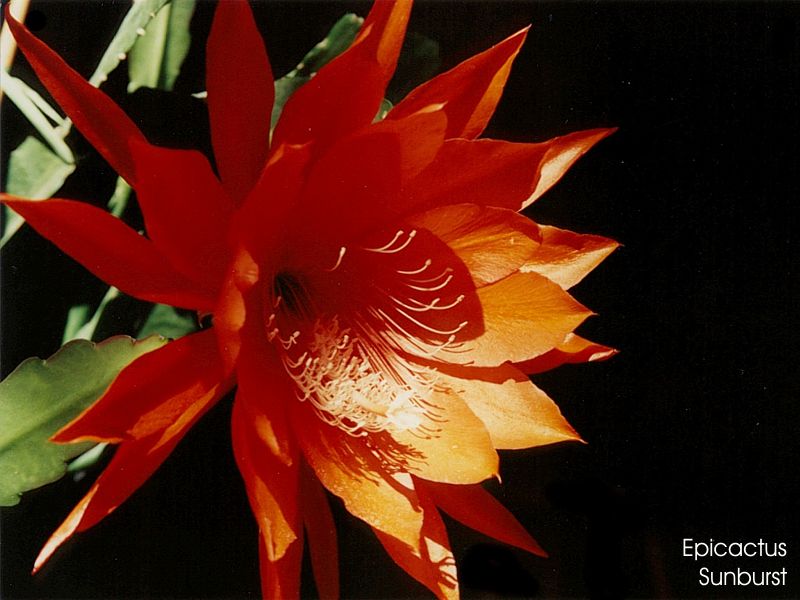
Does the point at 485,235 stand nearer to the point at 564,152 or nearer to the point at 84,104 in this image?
the point at 564,152

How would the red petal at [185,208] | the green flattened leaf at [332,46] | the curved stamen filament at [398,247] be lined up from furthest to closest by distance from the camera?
1. the green flattened leaf at [332,46]
2. the curved stamen filament at [398,247]
3. the red petal at [185,208]

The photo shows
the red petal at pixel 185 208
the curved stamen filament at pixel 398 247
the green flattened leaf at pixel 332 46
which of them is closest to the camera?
the red petal at pixel 185 208

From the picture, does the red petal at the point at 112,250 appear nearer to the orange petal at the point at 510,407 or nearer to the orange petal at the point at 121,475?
the orange petal at the point at 121,475

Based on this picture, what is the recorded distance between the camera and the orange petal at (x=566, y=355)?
23.3 inches

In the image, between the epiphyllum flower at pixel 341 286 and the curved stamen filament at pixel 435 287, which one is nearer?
the epiphyllum flower at pixel 341 286

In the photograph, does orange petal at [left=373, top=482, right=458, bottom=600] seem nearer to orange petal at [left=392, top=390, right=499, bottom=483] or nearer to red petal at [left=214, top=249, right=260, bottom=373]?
orange petal at [left=392, top=390, right=499, bottom=483]

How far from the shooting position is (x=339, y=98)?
50cm

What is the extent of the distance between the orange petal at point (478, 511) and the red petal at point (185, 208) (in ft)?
0.76

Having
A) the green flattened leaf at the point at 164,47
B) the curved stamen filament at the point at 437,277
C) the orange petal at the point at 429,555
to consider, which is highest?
the green flattened leaf at the point at 164,47

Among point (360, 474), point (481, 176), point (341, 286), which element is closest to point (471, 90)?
point (481, 176)

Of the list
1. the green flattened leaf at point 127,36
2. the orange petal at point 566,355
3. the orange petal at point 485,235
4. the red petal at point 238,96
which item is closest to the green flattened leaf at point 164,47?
the green flattened leaf at point 127,36

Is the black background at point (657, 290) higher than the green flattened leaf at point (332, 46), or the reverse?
the green flattened leaf at point (332, 46)

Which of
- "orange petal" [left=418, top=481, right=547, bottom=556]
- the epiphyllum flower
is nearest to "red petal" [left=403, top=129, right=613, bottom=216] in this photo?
the epiphyllum flower

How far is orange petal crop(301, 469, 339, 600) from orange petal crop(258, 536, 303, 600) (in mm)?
41
